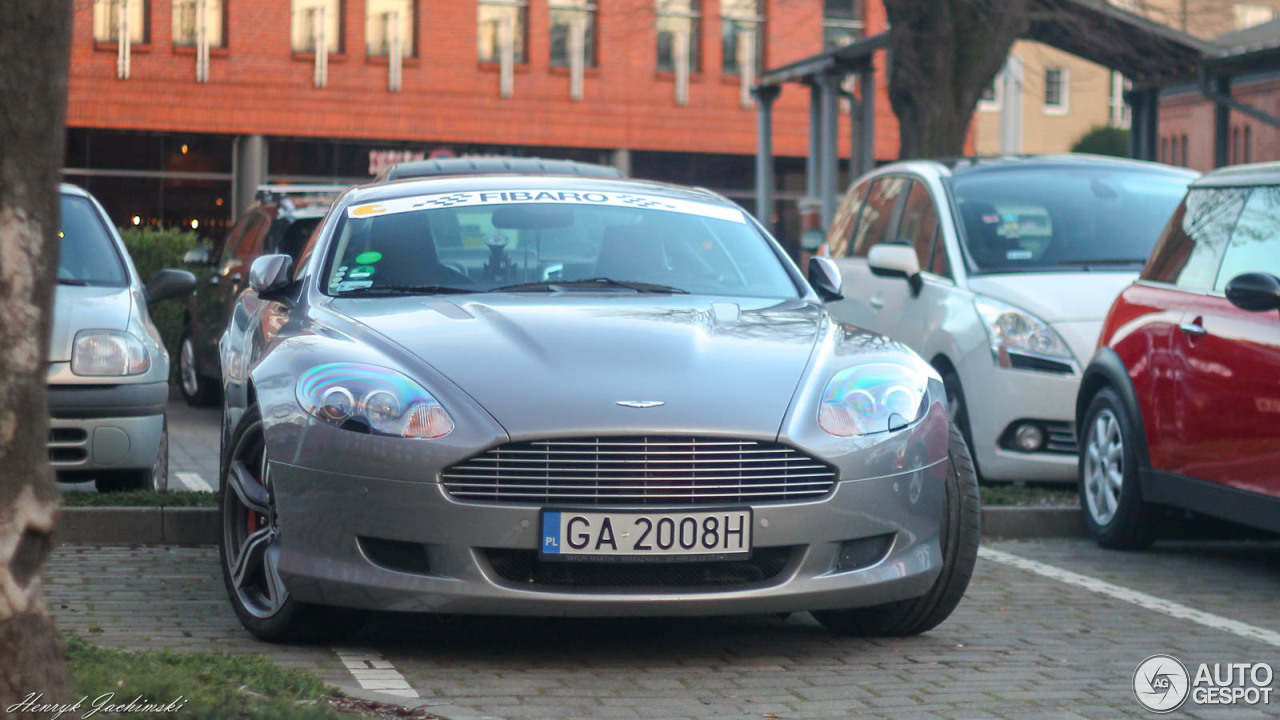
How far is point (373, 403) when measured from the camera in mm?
5098

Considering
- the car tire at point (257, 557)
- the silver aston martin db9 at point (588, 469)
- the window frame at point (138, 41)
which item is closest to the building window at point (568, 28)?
the window frame at point (138, 41)

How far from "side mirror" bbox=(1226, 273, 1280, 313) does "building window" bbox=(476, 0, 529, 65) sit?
34.3 m

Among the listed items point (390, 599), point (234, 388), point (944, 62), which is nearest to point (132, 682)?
point (390, 599)

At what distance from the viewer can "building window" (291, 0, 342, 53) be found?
38.6 metres

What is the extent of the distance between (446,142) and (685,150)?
5.84 metres

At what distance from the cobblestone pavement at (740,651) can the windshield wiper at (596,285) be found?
113 cm

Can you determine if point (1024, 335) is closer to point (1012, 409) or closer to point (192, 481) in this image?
point (1012, 409)

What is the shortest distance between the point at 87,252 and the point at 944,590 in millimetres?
4905

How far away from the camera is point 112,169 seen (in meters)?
37.7

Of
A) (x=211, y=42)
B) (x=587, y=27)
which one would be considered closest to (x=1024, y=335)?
(x=211, y=42)

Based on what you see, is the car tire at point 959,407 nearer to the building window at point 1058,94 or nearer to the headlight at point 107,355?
the headlight at point 107,355

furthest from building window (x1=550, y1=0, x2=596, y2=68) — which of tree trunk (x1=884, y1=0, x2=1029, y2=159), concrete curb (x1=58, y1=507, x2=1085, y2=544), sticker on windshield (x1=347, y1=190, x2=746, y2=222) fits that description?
sticker on windshield (x1=347, y1=190, x2=746, y2=222)

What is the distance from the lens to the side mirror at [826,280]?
6.88 m

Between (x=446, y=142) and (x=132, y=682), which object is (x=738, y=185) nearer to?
(x=446, y=142)
